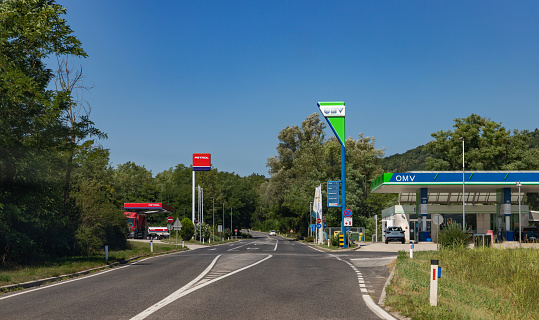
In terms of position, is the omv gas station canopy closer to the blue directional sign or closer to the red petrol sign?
the blue directional sign

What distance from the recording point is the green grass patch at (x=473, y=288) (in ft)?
31.9

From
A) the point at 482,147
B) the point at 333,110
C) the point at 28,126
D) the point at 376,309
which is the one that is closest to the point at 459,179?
the point at 333,110

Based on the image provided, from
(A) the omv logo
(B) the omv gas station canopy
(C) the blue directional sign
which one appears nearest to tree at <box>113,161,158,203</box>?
(C) the blue directional sign

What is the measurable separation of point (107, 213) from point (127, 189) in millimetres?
85880

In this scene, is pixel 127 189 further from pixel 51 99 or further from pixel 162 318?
pixel 162 318

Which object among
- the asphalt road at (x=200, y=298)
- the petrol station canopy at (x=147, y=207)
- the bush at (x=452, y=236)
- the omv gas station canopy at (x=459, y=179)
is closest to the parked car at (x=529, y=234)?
the omv gas station canopy at (x=459, y=179)

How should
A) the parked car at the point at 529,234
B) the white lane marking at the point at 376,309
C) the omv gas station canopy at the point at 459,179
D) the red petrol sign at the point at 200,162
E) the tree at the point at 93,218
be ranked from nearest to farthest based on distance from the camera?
1. the white lane marking at the point at 376,309
2. the tree at the point at 93,218
3. the parked car at the point at 529,234
4. the omv gas station canopy at the point at 459,179
5. the red petrol sign at the point at 200,162

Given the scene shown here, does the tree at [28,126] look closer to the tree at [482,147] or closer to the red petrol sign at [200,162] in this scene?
the red petrol sign at [200,162]

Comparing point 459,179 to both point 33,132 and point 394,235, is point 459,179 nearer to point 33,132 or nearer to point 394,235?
point 394,235

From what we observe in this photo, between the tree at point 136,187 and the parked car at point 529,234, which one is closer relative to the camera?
the parked car at point 529,234

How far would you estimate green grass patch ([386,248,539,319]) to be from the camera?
9.73 meters

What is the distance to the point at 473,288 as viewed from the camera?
13.5 meters

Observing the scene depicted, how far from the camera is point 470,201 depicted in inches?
2714

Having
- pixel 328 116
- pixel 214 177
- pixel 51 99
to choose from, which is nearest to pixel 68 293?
pixel 51 99
